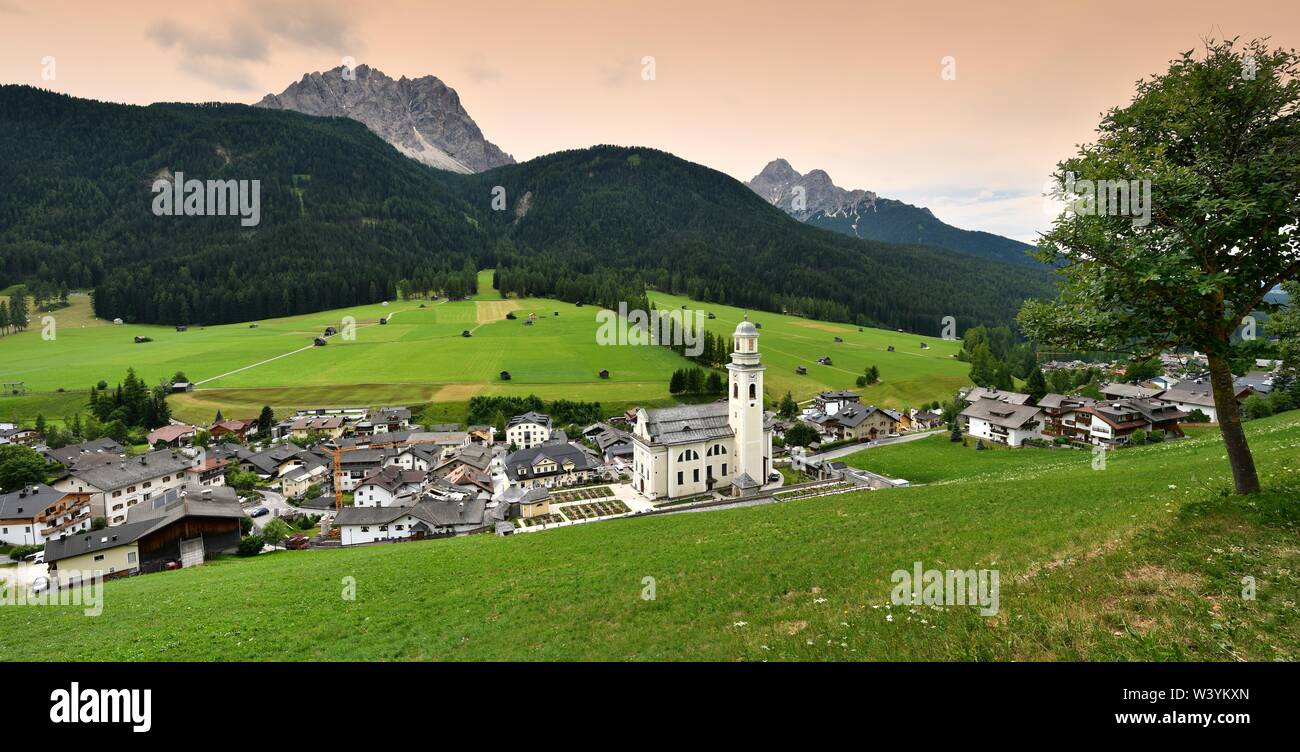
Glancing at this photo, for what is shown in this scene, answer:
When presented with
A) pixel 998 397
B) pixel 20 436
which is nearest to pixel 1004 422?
pixel 998 397

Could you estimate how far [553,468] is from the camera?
6544cm

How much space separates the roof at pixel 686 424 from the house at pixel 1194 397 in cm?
6519

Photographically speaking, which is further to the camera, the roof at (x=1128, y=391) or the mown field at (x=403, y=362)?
the mown field at (x=403, y=362)

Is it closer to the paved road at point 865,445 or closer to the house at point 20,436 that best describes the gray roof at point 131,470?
the house at point 20,436

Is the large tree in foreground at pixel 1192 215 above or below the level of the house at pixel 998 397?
above

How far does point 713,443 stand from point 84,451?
8636 cm

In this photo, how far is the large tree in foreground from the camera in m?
11.1

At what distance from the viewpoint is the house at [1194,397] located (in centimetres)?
7088

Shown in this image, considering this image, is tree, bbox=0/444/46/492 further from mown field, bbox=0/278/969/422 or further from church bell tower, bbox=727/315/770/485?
church bell tower, bbox=727/315/770/485

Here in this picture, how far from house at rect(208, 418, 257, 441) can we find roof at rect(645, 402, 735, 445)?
3054 inches

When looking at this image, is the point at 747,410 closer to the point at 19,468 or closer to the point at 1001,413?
the point at 1001,413

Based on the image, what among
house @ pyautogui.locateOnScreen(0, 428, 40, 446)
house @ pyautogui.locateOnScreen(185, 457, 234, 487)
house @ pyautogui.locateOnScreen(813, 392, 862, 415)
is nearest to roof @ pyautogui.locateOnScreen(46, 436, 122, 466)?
house @ pyautogui.locateOnScreen(0, 428, 40, 446)

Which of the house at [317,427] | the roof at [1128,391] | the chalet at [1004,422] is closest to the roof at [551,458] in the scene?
the house at [317,427]
